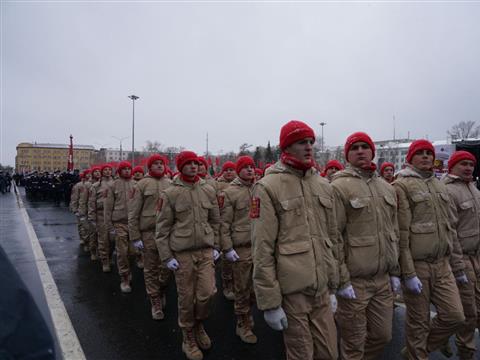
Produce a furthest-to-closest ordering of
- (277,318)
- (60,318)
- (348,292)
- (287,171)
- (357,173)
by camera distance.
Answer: (60,318) → (357,173) → (348,292) → (287,171) → (277,318)

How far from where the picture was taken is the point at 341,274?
10.00 ft

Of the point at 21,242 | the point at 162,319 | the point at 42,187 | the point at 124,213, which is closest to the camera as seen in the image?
the point at 162,319

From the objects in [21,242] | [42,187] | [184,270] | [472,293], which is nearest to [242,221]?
[184,270]

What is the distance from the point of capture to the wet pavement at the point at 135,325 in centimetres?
398

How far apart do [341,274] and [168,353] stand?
2.31 meters

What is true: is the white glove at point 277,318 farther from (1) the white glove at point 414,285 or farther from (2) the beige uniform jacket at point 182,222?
(2) the beige uniform jacket at point 182,222

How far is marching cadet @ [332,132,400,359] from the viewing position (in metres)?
3.09

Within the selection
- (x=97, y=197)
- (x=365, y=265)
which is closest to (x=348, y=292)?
(x=365, y=265)

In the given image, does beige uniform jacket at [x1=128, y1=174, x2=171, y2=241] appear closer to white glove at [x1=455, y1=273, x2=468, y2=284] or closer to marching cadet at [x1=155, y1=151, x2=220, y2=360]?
marching cadet at [x1=155, y1=151, x2=220, y2=360]

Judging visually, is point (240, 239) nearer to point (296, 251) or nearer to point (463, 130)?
point (296, 251)

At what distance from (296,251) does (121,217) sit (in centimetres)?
508

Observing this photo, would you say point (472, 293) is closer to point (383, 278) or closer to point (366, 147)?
point (383, 278)

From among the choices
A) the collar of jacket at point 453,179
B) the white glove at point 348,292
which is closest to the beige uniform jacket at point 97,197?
the white glove at point 348,292

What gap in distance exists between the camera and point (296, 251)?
269 centimetres
